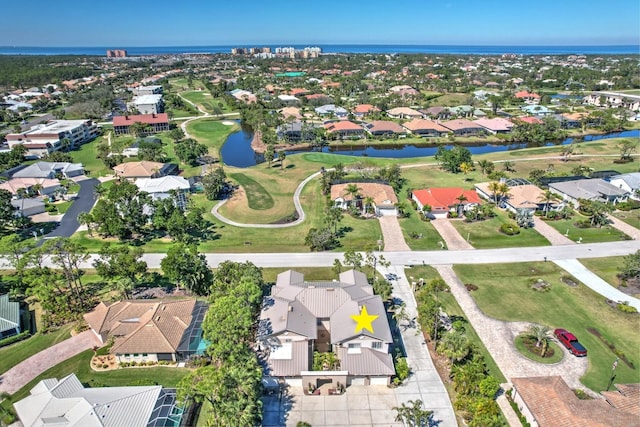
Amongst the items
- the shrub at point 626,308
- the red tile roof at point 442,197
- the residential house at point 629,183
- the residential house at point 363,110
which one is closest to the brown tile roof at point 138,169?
the red tile roof at point 442,197

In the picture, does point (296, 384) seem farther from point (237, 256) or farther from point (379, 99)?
point (379, 99)

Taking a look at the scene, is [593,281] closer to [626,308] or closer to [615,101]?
[626,308]

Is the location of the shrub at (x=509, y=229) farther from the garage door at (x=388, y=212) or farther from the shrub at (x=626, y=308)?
the shrub at (x=626, y=308)

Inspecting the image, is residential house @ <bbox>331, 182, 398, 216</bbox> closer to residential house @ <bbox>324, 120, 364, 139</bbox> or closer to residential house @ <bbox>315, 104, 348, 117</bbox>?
residential house @ <bbox>324, 120, 364, 139</bbox>

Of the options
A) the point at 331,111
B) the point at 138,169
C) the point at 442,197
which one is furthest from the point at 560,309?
the point at 331,111

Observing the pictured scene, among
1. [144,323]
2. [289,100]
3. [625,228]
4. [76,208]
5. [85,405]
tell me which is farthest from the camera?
[289,100]

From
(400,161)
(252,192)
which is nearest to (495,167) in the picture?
(400,161)
